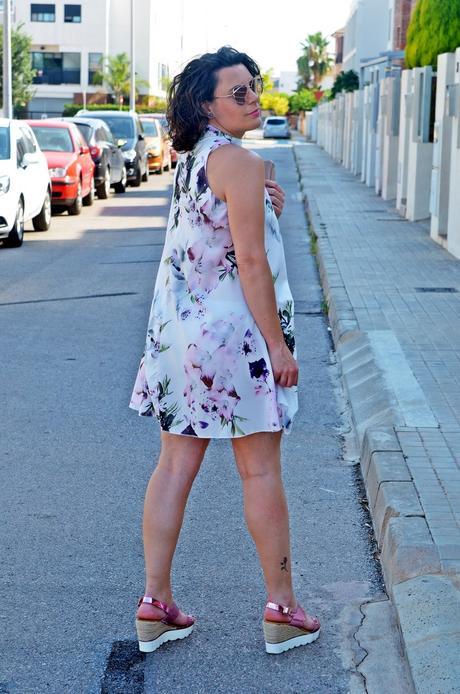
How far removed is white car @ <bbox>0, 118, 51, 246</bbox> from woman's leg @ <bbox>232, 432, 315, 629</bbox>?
1301 cm

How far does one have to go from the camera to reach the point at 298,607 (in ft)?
13.6

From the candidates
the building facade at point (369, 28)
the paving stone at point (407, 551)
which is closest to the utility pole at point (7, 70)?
the paving stone at point (407, 551)

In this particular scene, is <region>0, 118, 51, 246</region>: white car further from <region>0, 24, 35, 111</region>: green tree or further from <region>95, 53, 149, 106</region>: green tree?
<region>95, 53, 149, 106</region>: green tree

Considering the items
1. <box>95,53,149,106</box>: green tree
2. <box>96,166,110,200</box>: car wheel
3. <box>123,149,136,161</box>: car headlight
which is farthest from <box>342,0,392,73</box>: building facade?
<box>96,166,110,200</box>: car wheel

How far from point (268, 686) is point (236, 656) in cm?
24

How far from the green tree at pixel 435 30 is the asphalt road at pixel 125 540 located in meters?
13.3

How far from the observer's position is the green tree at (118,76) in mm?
90625

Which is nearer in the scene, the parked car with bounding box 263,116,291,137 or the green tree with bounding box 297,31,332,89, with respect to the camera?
the parked car with bounding box 263,116,291,137

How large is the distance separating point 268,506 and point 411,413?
296 cm

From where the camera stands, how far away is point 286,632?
4.07 meters

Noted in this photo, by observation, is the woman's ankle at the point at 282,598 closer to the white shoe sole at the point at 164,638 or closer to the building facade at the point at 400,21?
the white shoe sole at the point at 164,638

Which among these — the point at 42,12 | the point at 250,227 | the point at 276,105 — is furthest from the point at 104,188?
the point at 276,105

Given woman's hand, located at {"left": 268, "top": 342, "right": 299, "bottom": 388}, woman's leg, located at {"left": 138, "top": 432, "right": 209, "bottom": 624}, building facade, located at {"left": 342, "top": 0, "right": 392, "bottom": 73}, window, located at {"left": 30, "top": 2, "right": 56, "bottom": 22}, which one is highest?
window, located at {"left": 30, "top": 2, "right": 56, "bottom": 22}

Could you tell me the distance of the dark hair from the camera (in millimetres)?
3893
